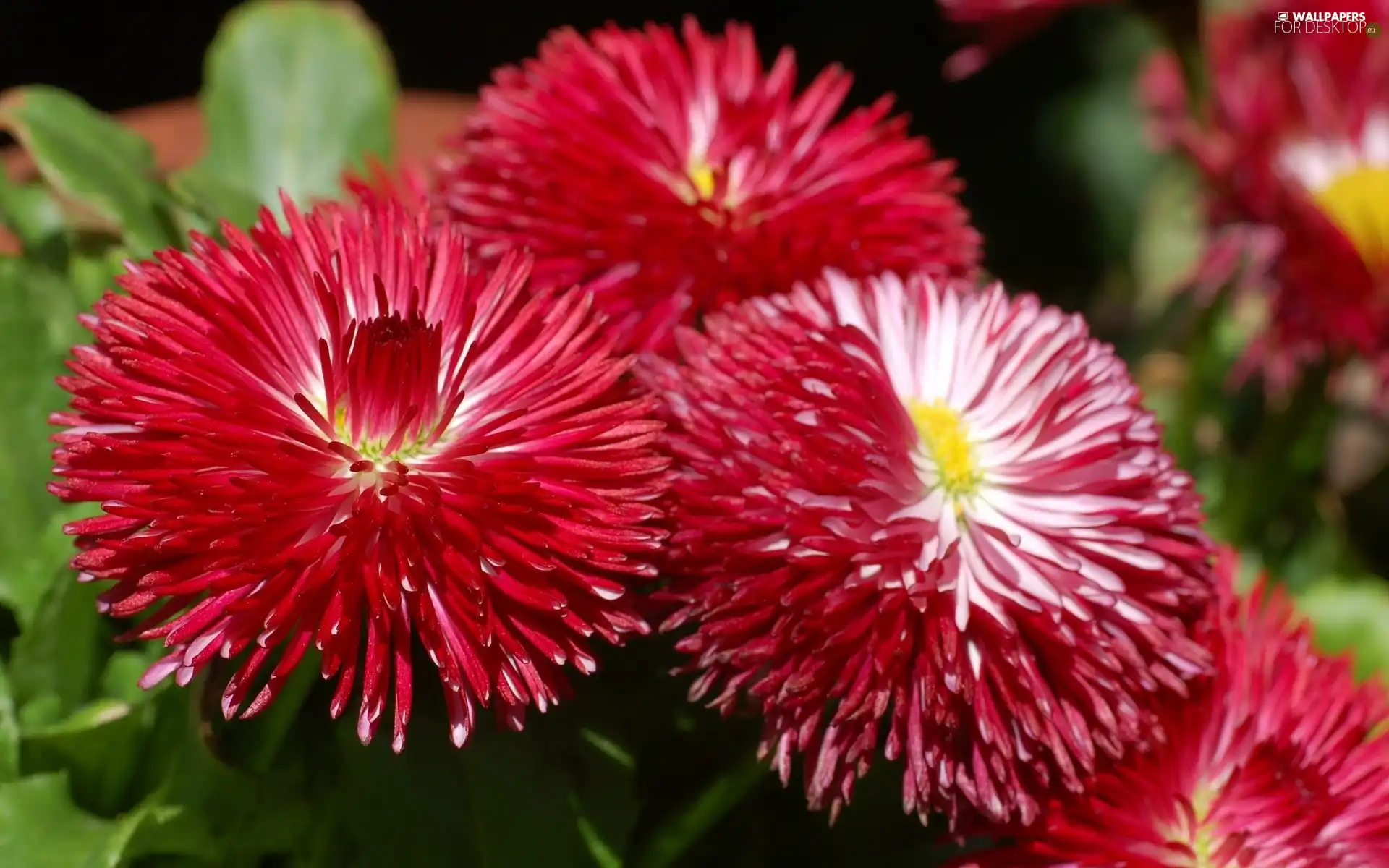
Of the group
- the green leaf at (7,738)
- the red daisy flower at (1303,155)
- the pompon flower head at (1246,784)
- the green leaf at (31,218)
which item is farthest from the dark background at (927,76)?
the green leaf at (7,738)

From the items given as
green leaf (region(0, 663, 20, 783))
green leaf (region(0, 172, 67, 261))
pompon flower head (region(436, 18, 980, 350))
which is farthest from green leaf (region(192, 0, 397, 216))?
green leaf (region(0, 663, 20, 783))

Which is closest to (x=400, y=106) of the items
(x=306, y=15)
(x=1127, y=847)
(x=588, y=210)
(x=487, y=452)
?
(x=306, y=15)

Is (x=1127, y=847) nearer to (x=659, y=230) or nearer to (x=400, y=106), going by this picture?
(x=659, y=230)

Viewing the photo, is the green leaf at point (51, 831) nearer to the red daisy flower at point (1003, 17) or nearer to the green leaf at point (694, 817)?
the green leaf at point (694, 817)

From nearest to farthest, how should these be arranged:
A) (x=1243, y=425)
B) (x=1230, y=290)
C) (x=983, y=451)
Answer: (x=983, y=451), (x=1230, y=290), (x=1243, y=425)

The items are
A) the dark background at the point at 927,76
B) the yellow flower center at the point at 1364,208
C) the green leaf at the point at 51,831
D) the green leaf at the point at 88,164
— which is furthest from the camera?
the dark background at the point at 927,76

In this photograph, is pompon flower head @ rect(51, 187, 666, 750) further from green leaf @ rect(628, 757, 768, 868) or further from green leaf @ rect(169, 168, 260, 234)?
green leaf @ rect(169, 168, 260, 234)
